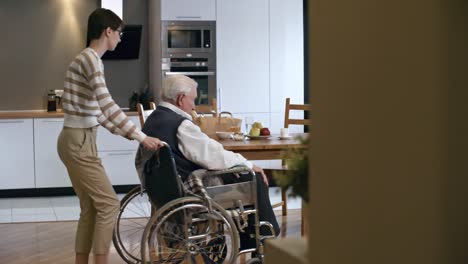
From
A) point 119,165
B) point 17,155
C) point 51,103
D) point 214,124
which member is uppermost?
point 51,103

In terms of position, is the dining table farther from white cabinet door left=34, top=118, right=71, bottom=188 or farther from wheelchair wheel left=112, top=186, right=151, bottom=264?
white cabinet door left=34, top=118, right=71, bottom=188

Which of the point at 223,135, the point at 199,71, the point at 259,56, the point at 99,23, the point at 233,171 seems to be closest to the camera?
the point at 233,171

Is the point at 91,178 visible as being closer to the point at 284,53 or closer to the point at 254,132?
the point at 254,132

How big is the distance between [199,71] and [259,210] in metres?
3.77

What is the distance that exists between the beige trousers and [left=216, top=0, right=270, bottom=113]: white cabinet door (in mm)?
3811

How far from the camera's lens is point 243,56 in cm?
796

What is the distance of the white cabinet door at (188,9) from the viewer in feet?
25.5

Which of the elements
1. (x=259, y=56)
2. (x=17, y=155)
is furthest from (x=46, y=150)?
(x=259, y=56)

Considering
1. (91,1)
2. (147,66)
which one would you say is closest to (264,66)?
(147,66)

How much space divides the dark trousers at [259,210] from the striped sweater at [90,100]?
58cm

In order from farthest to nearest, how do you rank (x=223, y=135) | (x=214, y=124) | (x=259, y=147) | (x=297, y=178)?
(x=214, y=124) → (x=223, y=135) → (x=259, y=147) → (x=297, y=178)

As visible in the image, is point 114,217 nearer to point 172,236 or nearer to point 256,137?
point 172,236

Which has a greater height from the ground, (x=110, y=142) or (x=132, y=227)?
(x=110, y=142)

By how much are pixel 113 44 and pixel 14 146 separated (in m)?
3.62
